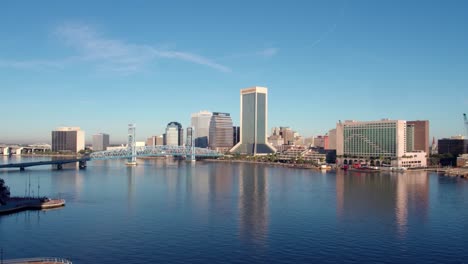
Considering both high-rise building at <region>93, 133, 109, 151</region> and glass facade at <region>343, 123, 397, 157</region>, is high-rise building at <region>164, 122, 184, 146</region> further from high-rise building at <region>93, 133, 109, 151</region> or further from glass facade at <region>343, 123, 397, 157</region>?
glass facade at <region>343, 123, 397, 157</region>

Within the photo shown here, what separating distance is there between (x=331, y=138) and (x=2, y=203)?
3431 inches

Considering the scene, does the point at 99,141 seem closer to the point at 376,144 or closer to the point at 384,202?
the point at 376,144

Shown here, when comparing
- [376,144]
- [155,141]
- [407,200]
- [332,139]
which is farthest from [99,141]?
[407,200]

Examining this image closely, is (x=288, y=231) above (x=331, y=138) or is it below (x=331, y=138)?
below

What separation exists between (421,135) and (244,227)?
8496cm

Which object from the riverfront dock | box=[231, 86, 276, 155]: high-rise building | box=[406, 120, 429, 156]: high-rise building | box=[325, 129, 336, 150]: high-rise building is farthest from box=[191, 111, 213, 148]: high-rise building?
the riverfront dock

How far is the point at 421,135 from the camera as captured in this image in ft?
328

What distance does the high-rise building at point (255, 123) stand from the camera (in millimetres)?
130000

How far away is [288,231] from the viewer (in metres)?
25.1

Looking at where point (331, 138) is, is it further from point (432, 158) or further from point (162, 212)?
point (162, 212)

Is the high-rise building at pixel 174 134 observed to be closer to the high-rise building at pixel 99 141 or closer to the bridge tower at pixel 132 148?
the high-rise building at pixel 99 141

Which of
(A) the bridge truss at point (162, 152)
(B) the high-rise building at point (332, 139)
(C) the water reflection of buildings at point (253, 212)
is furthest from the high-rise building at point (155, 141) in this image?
(C) the water reflection of buildings at point (253, 212)

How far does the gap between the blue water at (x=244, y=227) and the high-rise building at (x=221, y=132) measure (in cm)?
10350

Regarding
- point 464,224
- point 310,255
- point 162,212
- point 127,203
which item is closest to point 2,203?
point 127,203
